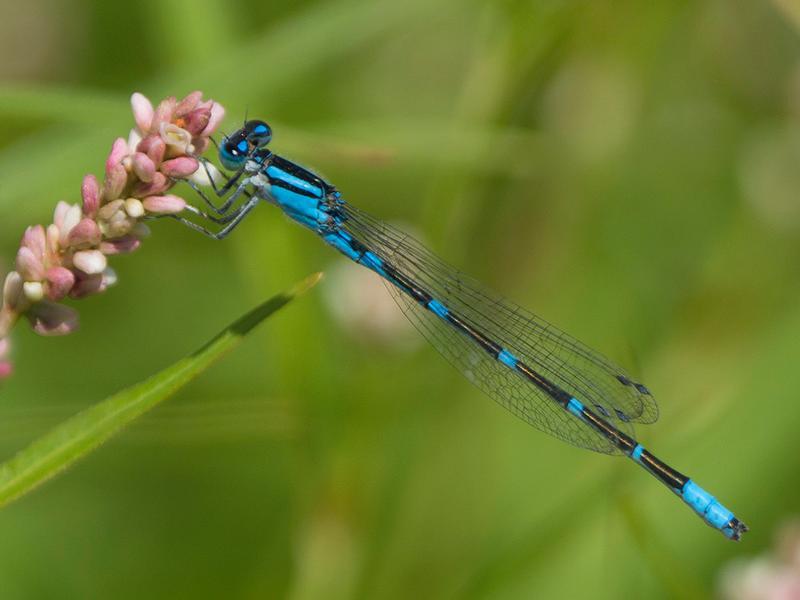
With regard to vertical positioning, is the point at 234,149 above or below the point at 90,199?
above

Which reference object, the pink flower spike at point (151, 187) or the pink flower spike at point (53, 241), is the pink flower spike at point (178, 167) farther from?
the pink flower spike at point (53, 241)

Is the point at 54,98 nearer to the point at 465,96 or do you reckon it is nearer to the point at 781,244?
the point at 465,96

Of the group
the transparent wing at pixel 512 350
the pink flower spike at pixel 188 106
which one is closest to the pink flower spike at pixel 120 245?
the pink flower spike at pixel 188 106

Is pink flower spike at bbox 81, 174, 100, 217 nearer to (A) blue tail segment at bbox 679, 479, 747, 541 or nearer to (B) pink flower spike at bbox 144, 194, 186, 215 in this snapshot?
(B) pink flower spike at bbox 144, 194, 186, 215

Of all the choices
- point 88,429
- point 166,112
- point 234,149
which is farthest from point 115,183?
point 234,149

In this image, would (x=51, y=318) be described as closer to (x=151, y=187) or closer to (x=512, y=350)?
(x=151, y=187)

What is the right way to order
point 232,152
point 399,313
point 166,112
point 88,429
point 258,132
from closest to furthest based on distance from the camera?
point 88,429 < point 166,112 < point 258,132 < point 232,152 < point 399,313
